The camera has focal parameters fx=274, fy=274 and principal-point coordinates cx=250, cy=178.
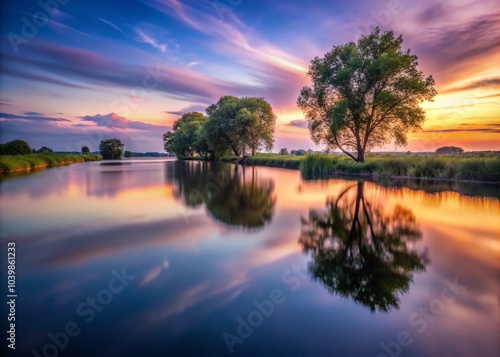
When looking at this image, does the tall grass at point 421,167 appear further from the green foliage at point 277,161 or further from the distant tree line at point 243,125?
the distant tree line at point 243,125

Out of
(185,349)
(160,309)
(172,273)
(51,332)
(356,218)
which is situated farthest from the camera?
Answer: (356,218)

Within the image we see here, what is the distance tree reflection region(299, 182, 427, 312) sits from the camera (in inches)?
164

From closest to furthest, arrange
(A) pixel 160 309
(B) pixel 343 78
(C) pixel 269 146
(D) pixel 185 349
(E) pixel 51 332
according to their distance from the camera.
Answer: (D) pixel 185 349 → (E) pixel 51 332 → (A) pixel 160 309 → (B) pixel 343 78 → (C) pixel 269 146

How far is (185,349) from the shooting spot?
2795mm

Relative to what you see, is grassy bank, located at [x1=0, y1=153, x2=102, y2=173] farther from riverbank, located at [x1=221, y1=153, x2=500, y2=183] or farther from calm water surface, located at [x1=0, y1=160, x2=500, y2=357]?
riverbank, located at [x1=221, y1=153, x2=500, y2=183]

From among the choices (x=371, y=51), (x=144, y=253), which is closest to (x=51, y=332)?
(x=144, y=253)

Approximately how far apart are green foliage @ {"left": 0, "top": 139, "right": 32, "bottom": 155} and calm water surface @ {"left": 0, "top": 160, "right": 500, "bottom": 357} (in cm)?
4244

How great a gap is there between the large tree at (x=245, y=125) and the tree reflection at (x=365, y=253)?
40.0 metres

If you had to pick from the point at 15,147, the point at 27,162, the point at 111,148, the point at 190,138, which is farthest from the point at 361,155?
the point at 111,148

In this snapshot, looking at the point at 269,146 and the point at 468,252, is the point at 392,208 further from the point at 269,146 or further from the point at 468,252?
the point at 269,146

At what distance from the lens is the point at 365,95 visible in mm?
27109

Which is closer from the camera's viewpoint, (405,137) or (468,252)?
(468,252)

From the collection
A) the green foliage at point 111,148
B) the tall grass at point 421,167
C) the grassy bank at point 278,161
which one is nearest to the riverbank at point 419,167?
the tall grass at point 421,167

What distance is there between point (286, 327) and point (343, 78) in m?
27.1
